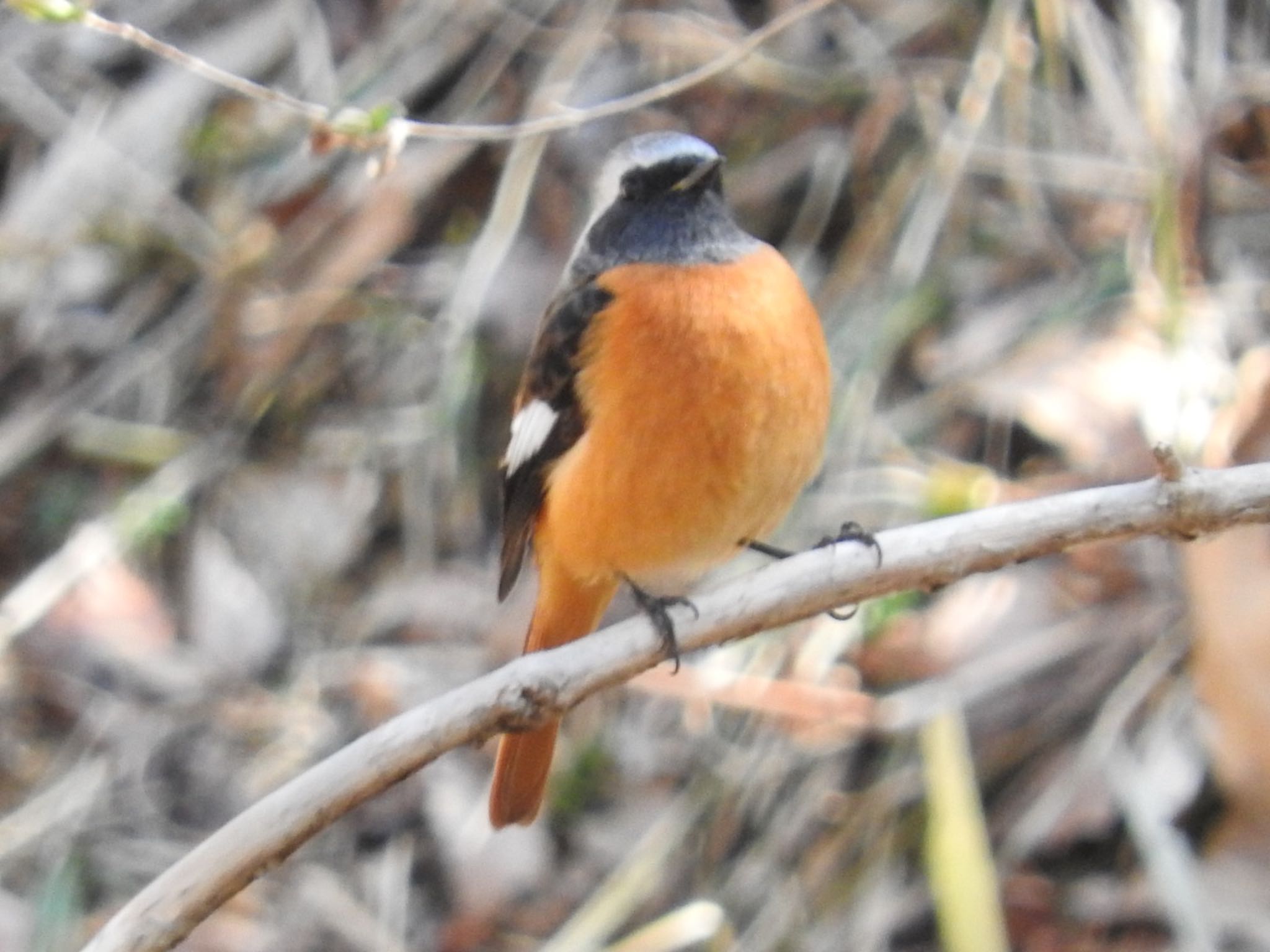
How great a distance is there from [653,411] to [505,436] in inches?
69.3

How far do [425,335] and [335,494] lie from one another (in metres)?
0.55

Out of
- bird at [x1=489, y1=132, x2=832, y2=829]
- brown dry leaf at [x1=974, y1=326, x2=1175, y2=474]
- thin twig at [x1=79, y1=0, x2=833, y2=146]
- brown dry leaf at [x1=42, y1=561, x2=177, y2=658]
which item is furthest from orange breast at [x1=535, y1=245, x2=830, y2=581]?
brown dry leaf at [x1=42, y1=561, x2=177, y2=658]

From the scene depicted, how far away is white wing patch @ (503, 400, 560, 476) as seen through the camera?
11.0 feet

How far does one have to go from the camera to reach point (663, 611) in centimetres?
291

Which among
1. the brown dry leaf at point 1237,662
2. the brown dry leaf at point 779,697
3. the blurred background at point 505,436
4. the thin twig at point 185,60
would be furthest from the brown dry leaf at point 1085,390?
the thin twig at point 185,60

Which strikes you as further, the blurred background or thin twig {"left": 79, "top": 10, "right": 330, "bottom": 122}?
the blurred background

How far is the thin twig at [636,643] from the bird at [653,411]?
0.91 ft

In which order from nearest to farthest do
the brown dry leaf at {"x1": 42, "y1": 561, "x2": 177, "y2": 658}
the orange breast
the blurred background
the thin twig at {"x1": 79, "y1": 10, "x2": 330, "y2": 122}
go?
1. the thin twig at {"x1": 79, "y1": 10, "x2": 330, "y2": 122}
2. the orange breast
3. the blurred background
4. the brown dry leaf at {"x1": 42, "y1": 561, "x2": 177, "y2": 658}

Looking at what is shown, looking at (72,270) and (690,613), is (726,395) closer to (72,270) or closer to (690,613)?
(690,613)

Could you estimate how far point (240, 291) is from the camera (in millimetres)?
5051

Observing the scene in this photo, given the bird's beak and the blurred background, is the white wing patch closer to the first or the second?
the bird's beak

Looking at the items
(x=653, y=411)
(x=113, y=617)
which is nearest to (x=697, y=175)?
(x=653, y=411)

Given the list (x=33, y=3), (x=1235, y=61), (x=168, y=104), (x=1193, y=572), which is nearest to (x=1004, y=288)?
(x=1235, y=61)

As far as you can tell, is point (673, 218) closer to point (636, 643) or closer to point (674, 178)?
point (674, 178)
